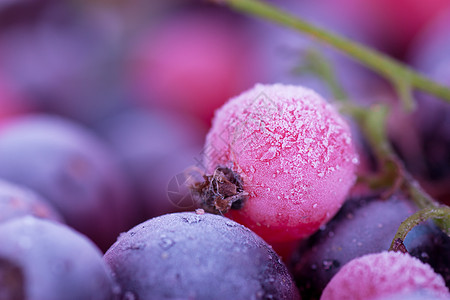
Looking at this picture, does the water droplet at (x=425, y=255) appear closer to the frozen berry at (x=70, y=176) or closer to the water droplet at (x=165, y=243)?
the water droplet at (x=165, y=243)

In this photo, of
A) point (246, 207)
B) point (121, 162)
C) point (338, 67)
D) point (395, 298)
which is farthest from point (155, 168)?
point (395, 298)

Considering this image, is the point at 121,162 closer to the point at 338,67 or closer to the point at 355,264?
the point at 338,67

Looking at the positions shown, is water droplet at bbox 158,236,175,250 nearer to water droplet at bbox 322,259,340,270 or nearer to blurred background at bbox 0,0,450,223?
water droplet at bbox 322,259,340,270

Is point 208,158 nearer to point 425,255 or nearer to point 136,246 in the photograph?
point 136,246

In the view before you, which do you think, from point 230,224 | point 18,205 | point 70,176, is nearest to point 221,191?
point 230,224

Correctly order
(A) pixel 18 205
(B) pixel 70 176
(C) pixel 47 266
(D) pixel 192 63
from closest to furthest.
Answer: (C) pixel 47 266 < (A) pixel 18 205 < (B) pixel 70 176 < (D) pixel 192 63

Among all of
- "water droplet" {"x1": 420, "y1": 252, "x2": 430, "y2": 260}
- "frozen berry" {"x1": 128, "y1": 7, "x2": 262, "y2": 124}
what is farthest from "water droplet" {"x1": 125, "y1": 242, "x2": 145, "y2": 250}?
"frozen berry" {"x1": 128, "y1": 7, "x2": 262, "y2": 124}

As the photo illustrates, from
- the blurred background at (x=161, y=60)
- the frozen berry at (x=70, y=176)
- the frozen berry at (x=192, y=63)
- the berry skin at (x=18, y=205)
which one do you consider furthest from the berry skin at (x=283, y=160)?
the frozen berry at (x=192, y=63)

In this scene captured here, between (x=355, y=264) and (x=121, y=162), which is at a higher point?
(x=355, y=264)
